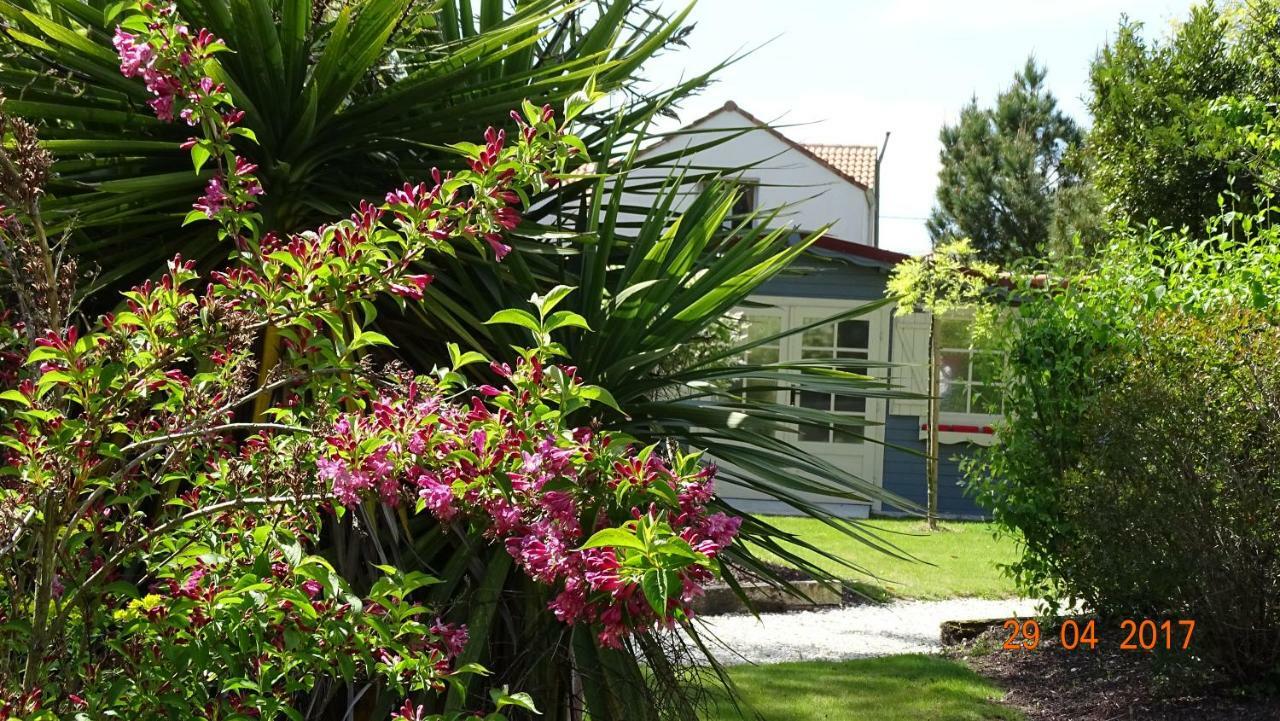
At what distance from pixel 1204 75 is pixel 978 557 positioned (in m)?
5.47

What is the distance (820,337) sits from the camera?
15.4 meters

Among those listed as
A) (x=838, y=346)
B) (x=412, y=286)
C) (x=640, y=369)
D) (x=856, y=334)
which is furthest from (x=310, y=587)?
(x=856, y=334)

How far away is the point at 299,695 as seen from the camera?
9.05 ft

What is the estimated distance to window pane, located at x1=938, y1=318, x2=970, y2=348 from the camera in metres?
14.6

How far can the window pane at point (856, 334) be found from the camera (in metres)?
15.0

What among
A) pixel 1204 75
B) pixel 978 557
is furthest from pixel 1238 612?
pixel 1204 75

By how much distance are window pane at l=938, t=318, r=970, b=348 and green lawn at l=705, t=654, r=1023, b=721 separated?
8683mm

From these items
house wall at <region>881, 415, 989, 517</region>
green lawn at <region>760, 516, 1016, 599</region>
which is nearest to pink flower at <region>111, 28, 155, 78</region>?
green lawn at <region>760, 516, 1016, 599</region>

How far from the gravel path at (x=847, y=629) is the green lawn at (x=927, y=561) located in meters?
0.22

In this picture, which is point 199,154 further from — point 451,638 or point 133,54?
point 451,638

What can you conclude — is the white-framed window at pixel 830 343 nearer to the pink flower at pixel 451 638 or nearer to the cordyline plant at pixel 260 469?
the pink flower at pixel 451 638

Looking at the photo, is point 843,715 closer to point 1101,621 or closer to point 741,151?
point 1101,621

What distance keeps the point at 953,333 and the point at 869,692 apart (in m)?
9.79

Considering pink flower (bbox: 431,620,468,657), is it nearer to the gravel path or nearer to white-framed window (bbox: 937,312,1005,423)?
the gravel path
